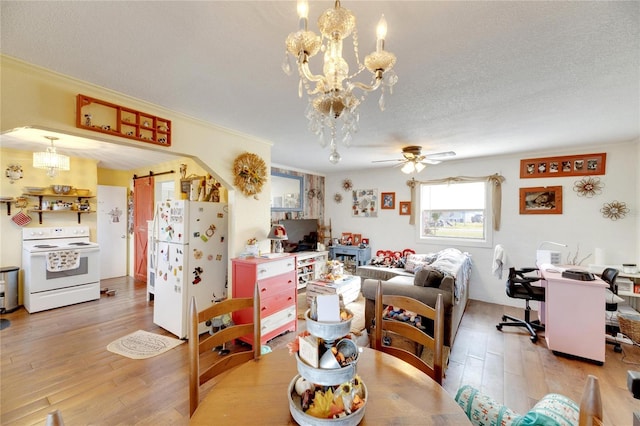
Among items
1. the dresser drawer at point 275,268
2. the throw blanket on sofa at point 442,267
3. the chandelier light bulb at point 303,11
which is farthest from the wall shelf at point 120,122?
the throw blanket on sofa at point 442,267

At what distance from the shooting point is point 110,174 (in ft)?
18.3

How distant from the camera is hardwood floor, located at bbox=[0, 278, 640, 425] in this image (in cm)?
193

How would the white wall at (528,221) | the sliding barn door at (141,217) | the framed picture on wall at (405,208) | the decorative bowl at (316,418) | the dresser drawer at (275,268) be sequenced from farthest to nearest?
the framed picture on wall at (405,208) → the sliding barn door at (141,217) → the white wall at (528,221) → the dresser drawer at (275,268) → the decorative bowl at (316,418)

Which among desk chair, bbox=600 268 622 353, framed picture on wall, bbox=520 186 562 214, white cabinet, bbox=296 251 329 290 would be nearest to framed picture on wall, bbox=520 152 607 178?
framed picture on wall, bbox=520 186 562 214

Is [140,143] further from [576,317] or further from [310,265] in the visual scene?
[576,317]

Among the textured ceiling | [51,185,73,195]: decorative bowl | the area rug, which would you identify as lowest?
the area rug

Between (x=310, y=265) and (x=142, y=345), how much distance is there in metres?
2.96

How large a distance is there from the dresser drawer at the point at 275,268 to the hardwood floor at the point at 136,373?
112 cm

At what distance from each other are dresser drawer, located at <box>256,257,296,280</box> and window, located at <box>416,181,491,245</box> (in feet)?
9.78

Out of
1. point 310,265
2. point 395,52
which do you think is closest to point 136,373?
point 310,265

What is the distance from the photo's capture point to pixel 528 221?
415 cm

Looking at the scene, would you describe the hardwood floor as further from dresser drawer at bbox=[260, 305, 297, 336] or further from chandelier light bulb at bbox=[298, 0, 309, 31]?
chandelier light bulb at bbox=[298, 0, 309, 31]

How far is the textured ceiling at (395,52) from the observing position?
1.24 metres

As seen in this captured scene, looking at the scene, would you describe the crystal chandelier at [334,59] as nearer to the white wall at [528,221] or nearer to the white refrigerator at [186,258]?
the white refrigerator at [186,258]
